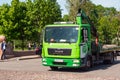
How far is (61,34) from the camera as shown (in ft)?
69.9

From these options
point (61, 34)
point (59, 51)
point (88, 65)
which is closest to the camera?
point (59, 51)

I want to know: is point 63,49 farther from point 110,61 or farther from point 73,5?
point 73,5

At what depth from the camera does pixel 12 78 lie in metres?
17.0

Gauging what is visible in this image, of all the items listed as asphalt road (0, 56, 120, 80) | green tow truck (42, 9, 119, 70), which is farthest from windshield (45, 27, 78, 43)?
asphalt road (0, 56, 120, 80)

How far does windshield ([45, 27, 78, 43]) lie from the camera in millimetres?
21031

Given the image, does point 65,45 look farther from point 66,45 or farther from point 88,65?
point 88,65

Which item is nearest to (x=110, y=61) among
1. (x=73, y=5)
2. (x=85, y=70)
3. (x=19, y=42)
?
(x=85, y=70)

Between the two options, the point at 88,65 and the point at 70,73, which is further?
the point at 88,65

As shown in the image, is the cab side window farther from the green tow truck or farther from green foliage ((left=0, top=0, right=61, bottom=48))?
green foliage ((left=0, top=0, right=61, bottom=48))

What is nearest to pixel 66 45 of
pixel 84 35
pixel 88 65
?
Result: pixel 84 35

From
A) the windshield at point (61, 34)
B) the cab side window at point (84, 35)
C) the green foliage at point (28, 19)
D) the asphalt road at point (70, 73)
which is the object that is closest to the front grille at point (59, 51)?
the windshield at point (61, 34)

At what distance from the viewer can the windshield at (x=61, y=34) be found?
69.0ft

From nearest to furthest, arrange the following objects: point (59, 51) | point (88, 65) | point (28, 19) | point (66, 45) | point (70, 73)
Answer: point (70, 73), point (66, 45), point (59, 51), point (88, 65), point (28, 19)

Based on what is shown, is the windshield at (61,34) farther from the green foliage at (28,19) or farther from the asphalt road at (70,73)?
the green foliage at (28,19)
